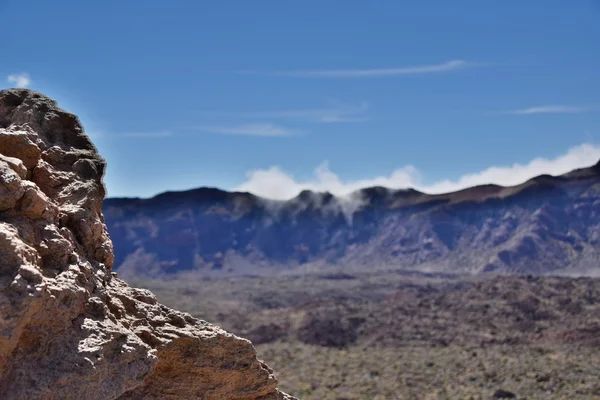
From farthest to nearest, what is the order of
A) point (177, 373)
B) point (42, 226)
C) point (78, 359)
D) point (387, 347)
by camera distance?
1. point (387, 347)
2. point (177, 373)
3. point (42, 226)
4. point (78, 359)

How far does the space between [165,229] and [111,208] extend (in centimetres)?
1573

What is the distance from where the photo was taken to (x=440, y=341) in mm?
57156

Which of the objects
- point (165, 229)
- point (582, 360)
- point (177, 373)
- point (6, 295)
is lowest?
point (582, 360)

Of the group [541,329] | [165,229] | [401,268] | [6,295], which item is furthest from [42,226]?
[165,229]

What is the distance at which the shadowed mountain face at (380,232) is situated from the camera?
146 meters

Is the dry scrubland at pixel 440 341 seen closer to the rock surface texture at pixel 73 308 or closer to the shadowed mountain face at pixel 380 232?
the rock surface texture at pixel 73 308

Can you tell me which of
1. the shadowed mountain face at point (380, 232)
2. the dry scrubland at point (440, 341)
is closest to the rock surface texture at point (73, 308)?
the dry scrubland at point (440, 341)

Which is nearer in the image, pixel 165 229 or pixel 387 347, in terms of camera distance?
pixel 387 347

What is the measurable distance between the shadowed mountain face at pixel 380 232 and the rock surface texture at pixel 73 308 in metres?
130

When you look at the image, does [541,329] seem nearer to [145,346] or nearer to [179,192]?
[145,346]

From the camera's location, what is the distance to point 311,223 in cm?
19475

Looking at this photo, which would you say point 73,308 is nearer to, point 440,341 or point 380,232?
point 440,341

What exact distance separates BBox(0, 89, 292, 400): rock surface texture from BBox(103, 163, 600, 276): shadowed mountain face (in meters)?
130

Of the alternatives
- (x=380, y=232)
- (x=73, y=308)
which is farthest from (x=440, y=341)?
(x=380, y=232)
